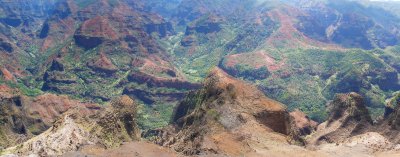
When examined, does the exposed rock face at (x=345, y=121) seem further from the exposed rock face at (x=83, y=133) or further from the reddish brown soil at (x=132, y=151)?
the reddish brown soil at (x=132, y=151)

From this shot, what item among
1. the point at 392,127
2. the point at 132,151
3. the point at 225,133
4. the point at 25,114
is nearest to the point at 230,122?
the point at 225,133

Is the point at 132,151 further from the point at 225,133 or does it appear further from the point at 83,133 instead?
the point at 225,133

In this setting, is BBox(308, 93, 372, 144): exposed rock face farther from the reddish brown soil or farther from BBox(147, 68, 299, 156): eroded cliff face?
the reddish brown soil

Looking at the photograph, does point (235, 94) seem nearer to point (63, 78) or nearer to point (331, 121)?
point (331, 121)

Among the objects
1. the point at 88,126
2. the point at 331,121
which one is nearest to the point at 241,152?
the point at 88,126

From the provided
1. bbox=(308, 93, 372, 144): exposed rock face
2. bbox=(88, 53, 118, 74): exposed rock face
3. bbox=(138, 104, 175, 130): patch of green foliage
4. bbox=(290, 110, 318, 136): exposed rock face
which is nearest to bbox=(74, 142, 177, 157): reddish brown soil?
bbox=(308, 93, 372, 144): exposed rock face
